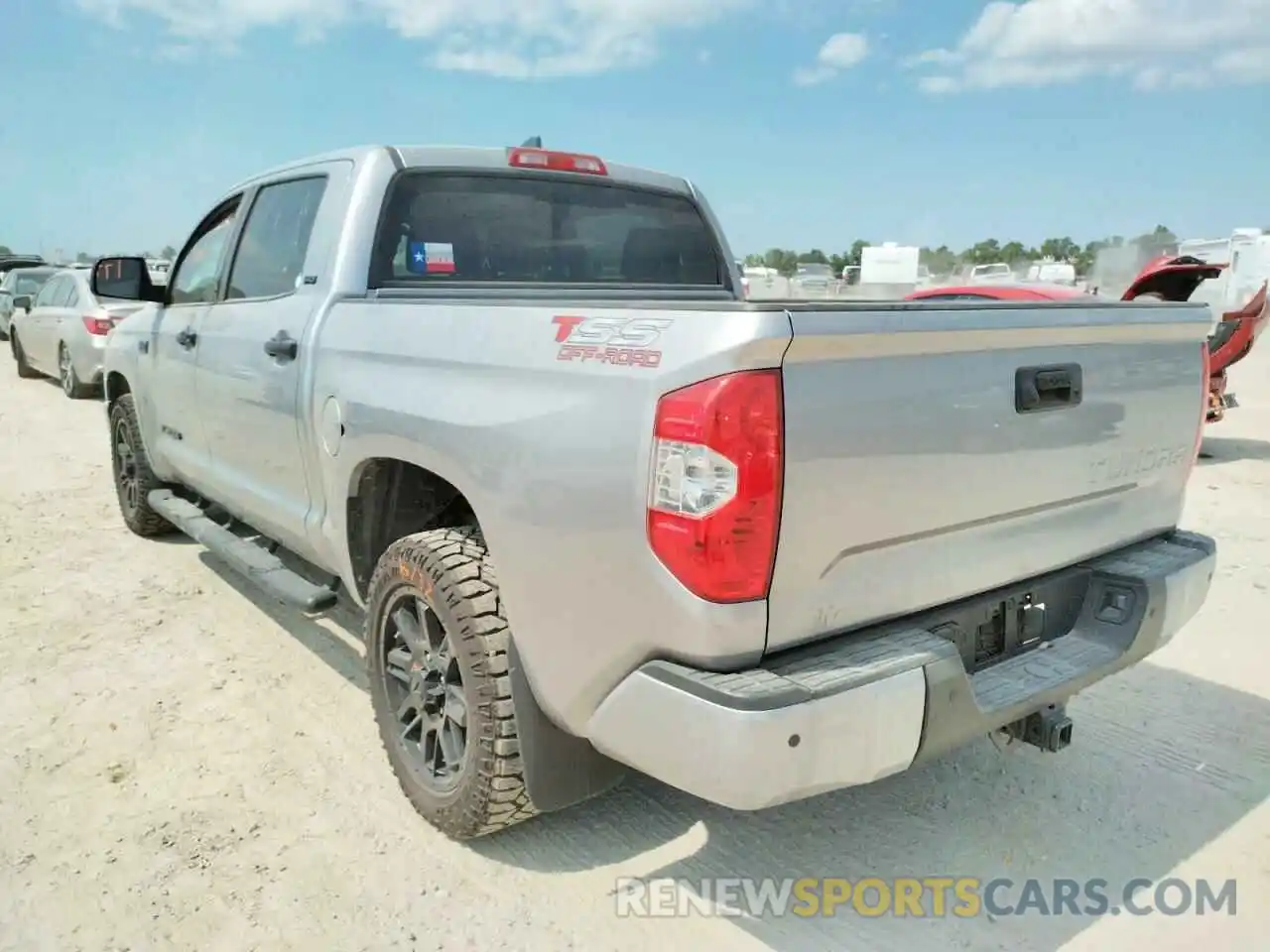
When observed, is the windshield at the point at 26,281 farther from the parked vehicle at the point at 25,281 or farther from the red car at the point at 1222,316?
the red car at the point at 1222,316

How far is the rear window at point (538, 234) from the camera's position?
140 inches

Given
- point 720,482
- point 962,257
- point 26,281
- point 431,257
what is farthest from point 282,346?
point 962,257

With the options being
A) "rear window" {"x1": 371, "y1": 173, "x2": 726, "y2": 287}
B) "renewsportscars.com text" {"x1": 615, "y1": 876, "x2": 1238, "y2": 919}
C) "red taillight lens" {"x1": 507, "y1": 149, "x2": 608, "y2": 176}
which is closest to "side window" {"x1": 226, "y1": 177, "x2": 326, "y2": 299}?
"rear window" {"x1": 371, "y1": 173, "x2": 726, "y2": 287}

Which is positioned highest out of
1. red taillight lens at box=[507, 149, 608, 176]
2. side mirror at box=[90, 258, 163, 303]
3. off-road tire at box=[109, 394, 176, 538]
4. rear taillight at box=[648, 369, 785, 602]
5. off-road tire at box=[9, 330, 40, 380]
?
red taillight lens at box=[507, 149, 608, 176]

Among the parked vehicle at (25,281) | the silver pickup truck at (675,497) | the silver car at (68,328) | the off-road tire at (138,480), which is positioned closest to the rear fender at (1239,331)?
the silver pickup truck at (675,497)

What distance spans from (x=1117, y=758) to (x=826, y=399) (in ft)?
7.26

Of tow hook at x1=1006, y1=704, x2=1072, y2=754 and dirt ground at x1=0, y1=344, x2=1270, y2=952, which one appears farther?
tow hook at x1=1006, y1=704, x2=1072, y2=754

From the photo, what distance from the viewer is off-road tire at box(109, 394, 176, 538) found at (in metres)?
5.61

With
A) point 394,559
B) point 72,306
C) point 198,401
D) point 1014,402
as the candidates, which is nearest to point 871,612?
point 1014,402

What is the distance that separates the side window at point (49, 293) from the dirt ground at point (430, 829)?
10.4 meters

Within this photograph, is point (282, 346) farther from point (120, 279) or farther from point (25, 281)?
point (25, 281)

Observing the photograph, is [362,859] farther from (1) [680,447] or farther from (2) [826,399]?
(2) [826,399]

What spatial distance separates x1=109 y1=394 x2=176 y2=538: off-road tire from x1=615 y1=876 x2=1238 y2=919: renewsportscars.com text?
400 centimetres

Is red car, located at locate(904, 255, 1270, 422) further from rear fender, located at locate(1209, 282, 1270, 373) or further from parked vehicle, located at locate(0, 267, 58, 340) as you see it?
parked vehicle, located at locate(0, 267, 58, 340)
